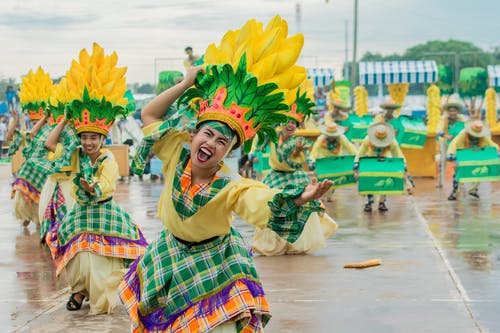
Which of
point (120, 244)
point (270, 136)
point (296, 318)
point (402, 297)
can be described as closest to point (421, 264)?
point (402, 297)

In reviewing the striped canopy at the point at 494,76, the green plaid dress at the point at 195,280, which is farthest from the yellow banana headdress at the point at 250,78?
the striped canopy at the point at 494,76

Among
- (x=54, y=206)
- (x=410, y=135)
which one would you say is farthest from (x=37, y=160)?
(x=410, y=135)

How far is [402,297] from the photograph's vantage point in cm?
846

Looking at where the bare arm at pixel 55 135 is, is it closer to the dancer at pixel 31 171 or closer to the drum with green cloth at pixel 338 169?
the dancer at pixel 31 171

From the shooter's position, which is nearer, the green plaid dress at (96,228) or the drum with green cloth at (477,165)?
the green plaid dress at (96,228)

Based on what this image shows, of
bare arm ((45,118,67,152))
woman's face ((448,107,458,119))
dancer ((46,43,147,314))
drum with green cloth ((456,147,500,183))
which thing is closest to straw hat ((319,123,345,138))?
drum with green cloth ((456,147,500,183))

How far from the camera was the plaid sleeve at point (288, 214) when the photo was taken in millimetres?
4438

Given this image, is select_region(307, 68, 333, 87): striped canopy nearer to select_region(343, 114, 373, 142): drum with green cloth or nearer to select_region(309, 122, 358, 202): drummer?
select_region(343, 114, 373, 142): drum with green cloth

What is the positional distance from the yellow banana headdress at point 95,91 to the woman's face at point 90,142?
41 millimetres

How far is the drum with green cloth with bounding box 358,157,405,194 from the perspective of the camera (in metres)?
15.6

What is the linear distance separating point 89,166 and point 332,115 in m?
14.0

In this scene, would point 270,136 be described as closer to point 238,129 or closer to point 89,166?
point 238,129

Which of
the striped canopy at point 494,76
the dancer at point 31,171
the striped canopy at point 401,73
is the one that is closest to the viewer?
the dancer at point 31,171

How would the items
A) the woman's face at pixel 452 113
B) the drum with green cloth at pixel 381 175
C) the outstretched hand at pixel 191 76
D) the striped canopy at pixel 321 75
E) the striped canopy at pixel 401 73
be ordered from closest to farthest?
the outstretched hand at pixel 191 76
the drum with green cloth at pixel 381 175
the woman's face at pixel 452 113
the striped canopy at pixel 401 73
the striped canopy at pixel 321 75
